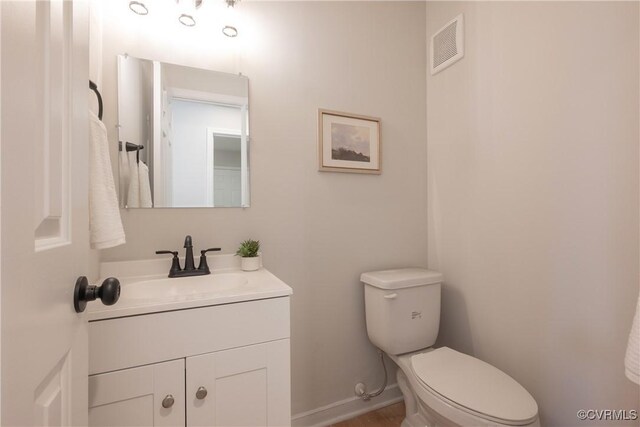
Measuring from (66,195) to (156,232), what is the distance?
31.8 inches

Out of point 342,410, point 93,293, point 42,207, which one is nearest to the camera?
point 42,207

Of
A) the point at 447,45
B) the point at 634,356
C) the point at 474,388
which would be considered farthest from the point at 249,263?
the point at 447,45

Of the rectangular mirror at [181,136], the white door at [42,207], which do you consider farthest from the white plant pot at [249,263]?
the white door at [42,207]

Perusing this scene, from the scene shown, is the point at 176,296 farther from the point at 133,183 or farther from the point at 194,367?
the point at 133,183

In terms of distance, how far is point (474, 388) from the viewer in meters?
1.08

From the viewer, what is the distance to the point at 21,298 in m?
0.32

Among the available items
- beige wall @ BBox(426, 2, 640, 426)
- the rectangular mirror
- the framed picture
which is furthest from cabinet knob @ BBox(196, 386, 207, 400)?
beige wall @ BBox(426, 2, 640, 426)

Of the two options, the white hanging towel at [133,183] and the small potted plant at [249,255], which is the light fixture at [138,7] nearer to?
the white hanging towel at [133,183]

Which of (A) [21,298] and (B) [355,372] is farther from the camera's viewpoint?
(B) [355,372]

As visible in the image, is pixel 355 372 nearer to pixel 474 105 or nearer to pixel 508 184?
pixel 508 184

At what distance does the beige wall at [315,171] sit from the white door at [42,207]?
0.75 metres

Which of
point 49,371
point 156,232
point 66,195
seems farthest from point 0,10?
point 156,232

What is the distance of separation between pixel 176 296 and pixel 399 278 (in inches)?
40.7

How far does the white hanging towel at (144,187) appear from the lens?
3.94 feet
